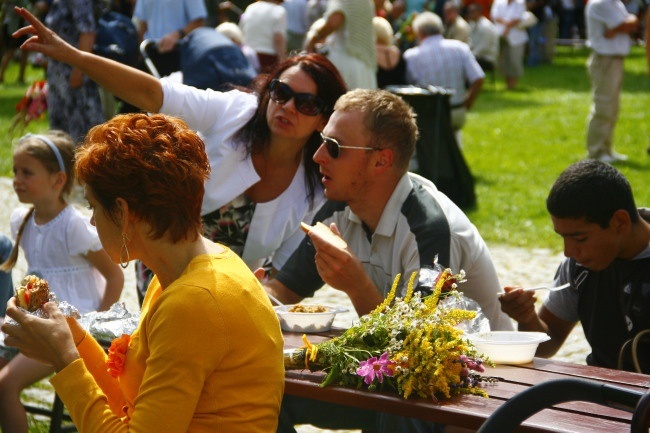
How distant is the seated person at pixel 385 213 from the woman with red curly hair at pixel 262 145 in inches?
19.3

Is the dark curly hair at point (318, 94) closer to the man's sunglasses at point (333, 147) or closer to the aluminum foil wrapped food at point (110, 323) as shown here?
the man's sunglasses at point (333, 147)

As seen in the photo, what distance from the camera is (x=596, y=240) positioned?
3.58m

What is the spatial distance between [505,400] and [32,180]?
2.68 meters

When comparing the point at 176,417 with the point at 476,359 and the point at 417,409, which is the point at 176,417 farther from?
the point at 476,359

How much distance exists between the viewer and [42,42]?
164 inches

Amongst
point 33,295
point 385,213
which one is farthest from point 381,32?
point 33,295

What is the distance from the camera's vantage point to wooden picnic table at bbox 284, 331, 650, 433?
8.95 feet

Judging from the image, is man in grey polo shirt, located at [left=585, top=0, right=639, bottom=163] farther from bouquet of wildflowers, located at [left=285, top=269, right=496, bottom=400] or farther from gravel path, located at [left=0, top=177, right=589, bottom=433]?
bouquet of wildflowers, located at [left=285, top=269, right=496, bottom=400]

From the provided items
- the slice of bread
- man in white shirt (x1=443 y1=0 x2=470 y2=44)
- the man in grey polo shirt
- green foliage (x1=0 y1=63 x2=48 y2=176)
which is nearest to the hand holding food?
the slice of bread

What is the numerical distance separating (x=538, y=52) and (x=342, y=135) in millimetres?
21360

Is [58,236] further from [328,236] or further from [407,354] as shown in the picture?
[407,354]

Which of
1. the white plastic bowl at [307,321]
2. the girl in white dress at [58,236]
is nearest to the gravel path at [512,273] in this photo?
the girl in white dress at [58,236]

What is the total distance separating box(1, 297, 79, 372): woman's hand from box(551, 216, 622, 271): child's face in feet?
5.65

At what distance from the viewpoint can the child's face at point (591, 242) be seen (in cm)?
358
